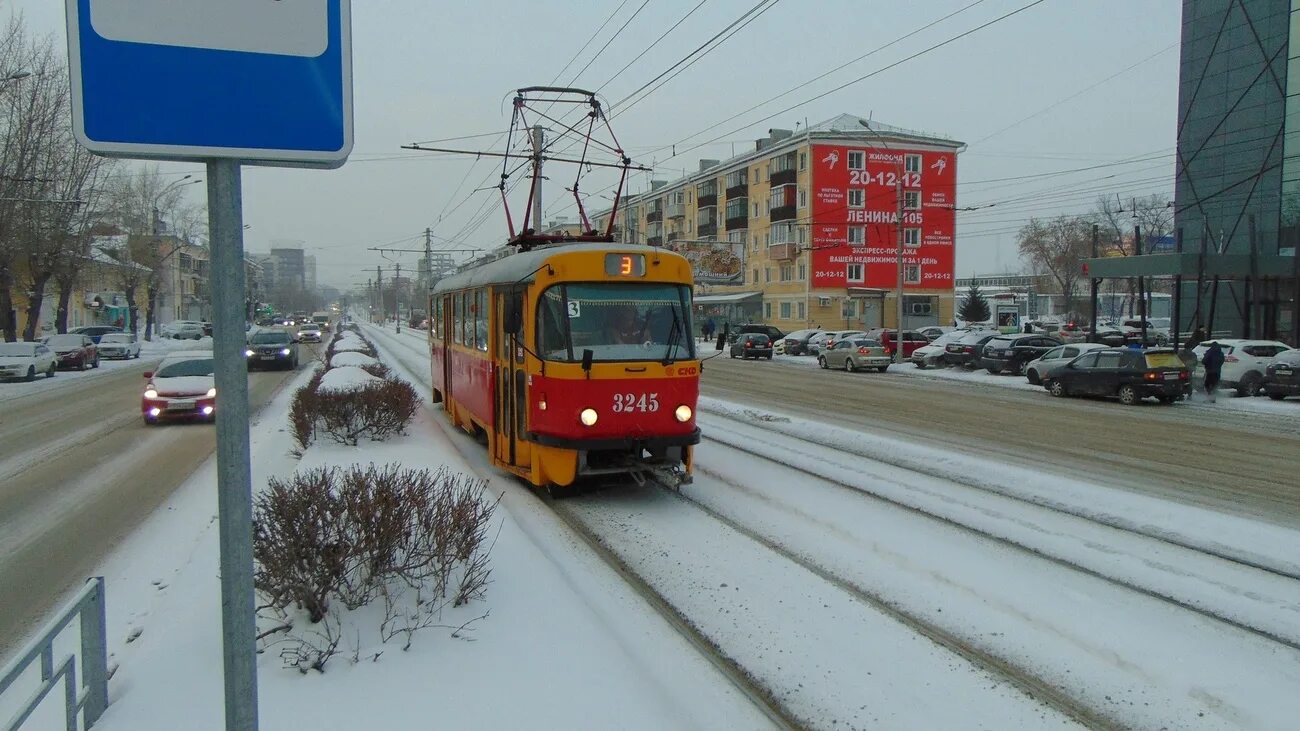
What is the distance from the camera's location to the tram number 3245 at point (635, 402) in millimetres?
9578

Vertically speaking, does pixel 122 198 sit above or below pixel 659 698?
above

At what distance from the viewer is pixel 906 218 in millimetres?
63125

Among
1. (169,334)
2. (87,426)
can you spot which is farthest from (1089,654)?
(169,334)

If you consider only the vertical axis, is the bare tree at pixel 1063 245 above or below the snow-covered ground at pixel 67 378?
above

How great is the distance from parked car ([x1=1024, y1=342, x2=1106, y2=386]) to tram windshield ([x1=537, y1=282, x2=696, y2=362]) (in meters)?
20.8

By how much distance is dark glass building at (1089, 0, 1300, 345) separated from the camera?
3788 centimetres

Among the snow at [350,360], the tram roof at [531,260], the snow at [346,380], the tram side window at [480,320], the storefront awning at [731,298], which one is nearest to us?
the tram roof at [531,260]

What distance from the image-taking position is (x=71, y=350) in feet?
124

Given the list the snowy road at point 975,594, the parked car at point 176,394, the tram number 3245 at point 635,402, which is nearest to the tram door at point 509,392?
the snowy road at point 975,594

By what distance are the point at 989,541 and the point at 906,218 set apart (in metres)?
58.6

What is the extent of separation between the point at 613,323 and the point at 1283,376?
2182 cm

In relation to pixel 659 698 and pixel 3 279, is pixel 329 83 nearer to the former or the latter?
pixel 659 698

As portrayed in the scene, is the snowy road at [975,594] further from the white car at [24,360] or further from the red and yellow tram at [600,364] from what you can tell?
the white car at [24,360]

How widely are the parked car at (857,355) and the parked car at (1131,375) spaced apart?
12.3 m
